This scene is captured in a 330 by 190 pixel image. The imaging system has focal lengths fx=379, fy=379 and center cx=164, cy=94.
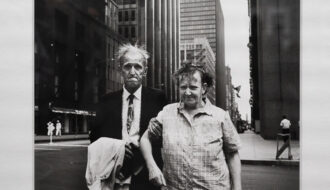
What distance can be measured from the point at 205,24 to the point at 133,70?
3.10 ft

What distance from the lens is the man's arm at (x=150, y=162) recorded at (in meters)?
3.79

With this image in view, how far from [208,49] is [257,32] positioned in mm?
635

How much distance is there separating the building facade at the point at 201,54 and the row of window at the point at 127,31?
61cm

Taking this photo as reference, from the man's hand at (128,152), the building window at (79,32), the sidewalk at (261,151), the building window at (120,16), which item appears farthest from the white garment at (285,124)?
the building window at (79,32)

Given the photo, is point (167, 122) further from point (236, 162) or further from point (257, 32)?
point (257, 32)

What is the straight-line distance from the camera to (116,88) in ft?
13.9

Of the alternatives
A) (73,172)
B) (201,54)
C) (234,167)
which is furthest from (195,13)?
(73,172)

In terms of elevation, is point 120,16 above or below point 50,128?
above

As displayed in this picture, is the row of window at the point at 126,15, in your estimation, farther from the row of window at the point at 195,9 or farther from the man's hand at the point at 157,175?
the man's hand at the point at 157,175

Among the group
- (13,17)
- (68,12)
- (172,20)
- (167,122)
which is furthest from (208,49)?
(13,17)

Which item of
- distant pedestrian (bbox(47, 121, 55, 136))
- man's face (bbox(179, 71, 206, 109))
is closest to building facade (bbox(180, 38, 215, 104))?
man's face (bbox(179, 71, 206, 109))

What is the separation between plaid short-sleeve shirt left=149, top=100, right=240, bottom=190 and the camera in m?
3.64

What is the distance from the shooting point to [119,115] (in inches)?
167

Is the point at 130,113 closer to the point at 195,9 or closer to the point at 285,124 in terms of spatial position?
the point at 195,9
